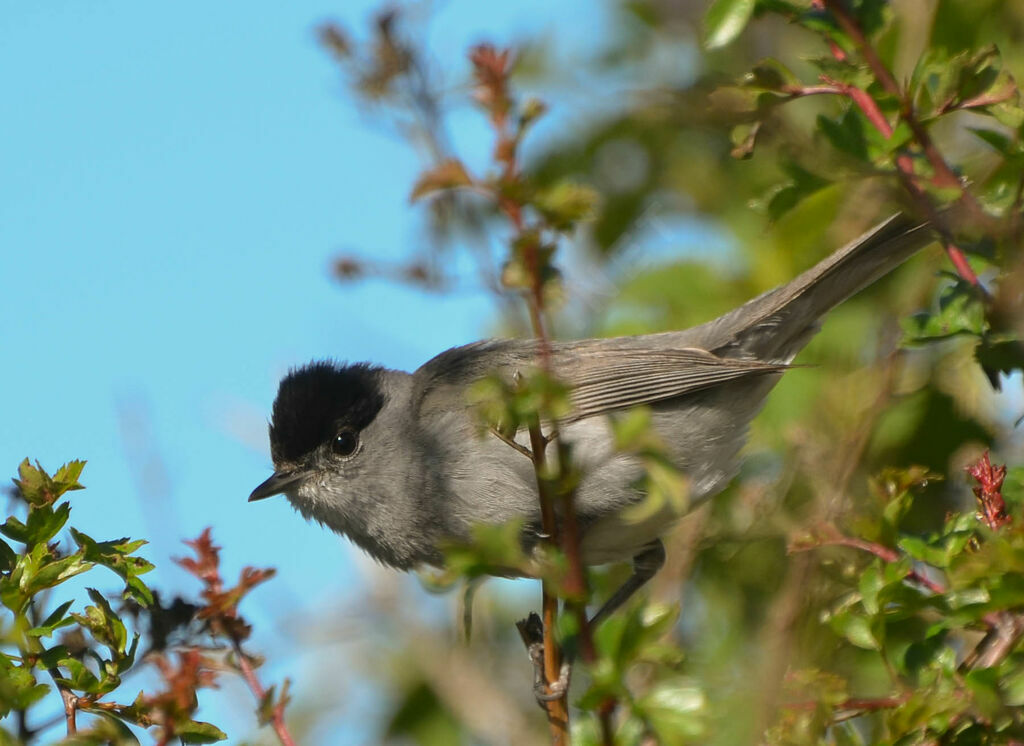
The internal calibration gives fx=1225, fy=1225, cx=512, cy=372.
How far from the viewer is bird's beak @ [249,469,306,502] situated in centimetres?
414

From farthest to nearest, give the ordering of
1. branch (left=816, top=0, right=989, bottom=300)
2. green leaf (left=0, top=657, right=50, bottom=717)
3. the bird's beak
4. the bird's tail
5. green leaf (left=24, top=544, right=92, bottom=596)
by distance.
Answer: the bird's beak, the bird's tail, branch (left=816, top=0, right=989, bottom=300), green leaf (left=24, top=544, right=92, bottom=596), green leaf (left=0, top=657, right=50, bottom=717)

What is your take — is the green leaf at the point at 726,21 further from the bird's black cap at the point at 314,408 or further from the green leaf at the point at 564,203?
the bird's black cap at the point at 314,408

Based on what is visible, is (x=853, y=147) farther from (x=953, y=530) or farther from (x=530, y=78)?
(x=530, y=78)

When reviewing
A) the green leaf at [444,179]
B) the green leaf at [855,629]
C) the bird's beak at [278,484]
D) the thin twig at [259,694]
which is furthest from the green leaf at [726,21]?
the bird's beak at [278,484]

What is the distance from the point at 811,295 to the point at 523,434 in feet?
3.29

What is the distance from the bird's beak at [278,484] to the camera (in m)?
4.14

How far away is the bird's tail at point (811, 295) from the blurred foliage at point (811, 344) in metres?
0.08

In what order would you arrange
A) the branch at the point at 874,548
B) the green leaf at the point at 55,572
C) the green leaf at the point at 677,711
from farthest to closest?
the branch at the point at 874,548 → the green leaf at the point at 55,572 → the green leaf at the point at 677,711

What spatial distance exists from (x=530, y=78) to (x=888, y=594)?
298 cm

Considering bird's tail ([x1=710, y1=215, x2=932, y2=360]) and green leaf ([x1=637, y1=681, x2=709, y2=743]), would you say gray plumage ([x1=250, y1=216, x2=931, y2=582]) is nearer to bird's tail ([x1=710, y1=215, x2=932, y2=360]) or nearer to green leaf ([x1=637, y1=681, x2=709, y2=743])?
bird's tail ([x1=710, y1=215, x2=932, y2=360])

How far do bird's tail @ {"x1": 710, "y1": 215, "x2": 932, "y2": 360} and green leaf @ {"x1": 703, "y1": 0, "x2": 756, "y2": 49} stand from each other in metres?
1.35

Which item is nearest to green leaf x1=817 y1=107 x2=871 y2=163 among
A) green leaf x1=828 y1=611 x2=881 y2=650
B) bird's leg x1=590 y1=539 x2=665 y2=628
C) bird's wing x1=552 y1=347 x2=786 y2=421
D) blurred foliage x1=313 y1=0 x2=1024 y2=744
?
blurred foliage x1=313 y1=0 x2=1024 y2=744

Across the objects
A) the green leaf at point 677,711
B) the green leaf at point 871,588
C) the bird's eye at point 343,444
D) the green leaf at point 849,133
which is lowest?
the green leaf at point 677,711

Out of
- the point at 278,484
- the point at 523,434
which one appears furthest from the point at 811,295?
the point at 278,484
